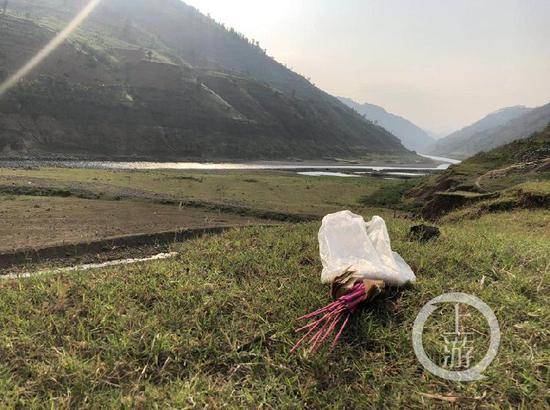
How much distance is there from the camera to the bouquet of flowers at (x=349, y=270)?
468cm

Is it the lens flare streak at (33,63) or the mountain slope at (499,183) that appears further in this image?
the lens flare streak at (33,63)

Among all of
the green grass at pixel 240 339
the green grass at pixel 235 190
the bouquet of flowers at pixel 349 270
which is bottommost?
the green grass at pixel 235 190

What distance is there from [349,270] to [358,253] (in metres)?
0.87

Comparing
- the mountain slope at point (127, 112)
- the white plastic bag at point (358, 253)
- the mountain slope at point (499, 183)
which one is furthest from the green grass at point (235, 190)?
the mountain slope at point (127, 112)

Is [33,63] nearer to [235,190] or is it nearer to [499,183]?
[235,190]

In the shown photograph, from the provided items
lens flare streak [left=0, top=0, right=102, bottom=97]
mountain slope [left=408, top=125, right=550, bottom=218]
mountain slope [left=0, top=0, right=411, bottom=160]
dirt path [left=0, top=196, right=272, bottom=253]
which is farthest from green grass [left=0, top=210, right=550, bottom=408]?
lens flare streak [left=0, top=0, right=102, bottom=97]

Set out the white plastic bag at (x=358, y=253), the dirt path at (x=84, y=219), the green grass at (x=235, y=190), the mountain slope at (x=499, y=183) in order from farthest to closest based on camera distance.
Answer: the green grass at (x=235, y=190) < the mountain slope at (x=499, y=183) < the dirt path at (x=84, y=219) < the white plastic bag at (x=358, y=253)

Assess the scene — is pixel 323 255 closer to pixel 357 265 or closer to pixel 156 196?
pixel 357 265

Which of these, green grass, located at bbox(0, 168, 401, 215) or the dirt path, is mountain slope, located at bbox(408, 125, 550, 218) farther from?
the dirt path

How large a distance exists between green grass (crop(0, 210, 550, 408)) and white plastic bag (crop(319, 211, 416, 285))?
0.92 feet

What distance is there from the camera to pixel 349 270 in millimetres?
5188

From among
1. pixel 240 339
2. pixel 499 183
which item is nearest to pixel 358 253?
pixel 240 339

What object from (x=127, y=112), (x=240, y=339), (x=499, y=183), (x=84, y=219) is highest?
(x=499, y=183)

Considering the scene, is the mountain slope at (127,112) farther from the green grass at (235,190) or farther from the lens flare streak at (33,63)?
the green grass at (235,190)
